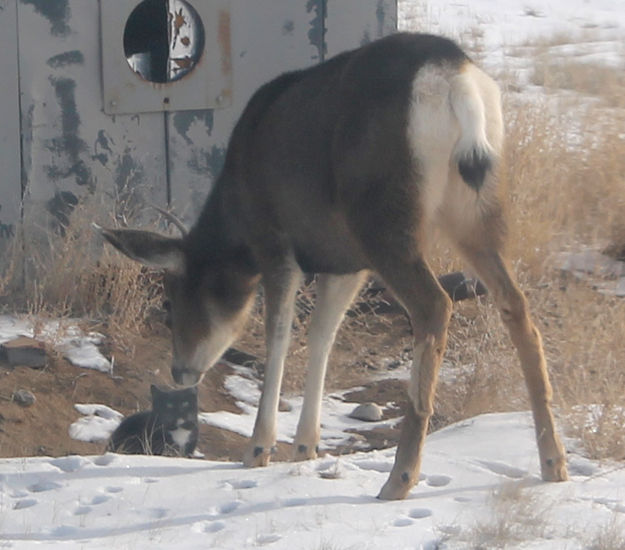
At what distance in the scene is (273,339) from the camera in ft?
19.9

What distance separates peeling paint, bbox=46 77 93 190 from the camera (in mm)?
8695

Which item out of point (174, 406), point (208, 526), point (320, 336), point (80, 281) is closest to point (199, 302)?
point (174, 406)

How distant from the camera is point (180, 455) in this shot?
22.0ft

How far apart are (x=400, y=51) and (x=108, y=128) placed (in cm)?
378

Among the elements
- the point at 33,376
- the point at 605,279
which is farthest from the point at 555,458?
the point at 605,279

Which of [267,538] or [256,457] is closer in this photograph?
[267,538]

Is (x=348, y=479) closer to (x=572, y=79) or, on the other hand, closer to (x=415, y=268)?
(x=415, y=268)

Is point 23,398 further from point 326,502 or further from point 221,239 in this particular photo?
point 326,502

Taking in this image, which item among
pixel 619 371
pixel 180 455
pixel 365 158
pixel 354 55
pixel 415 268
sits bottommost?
pixel 180 455

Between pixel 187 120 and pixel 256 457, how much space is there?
363cm

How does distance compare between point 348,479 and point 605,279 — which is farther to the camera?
point 605,279

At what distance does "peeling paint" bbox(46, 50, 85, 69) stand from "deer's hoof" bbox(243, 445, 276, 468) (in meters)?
3.74

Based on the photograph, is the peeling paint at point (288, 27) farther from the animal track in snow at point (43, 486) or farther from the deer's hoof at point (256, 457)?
the animal track in snow at point (43, 486)

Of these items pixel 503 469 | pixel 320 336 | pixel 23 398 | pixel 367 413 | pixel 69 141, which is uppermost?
pixel 69 141
